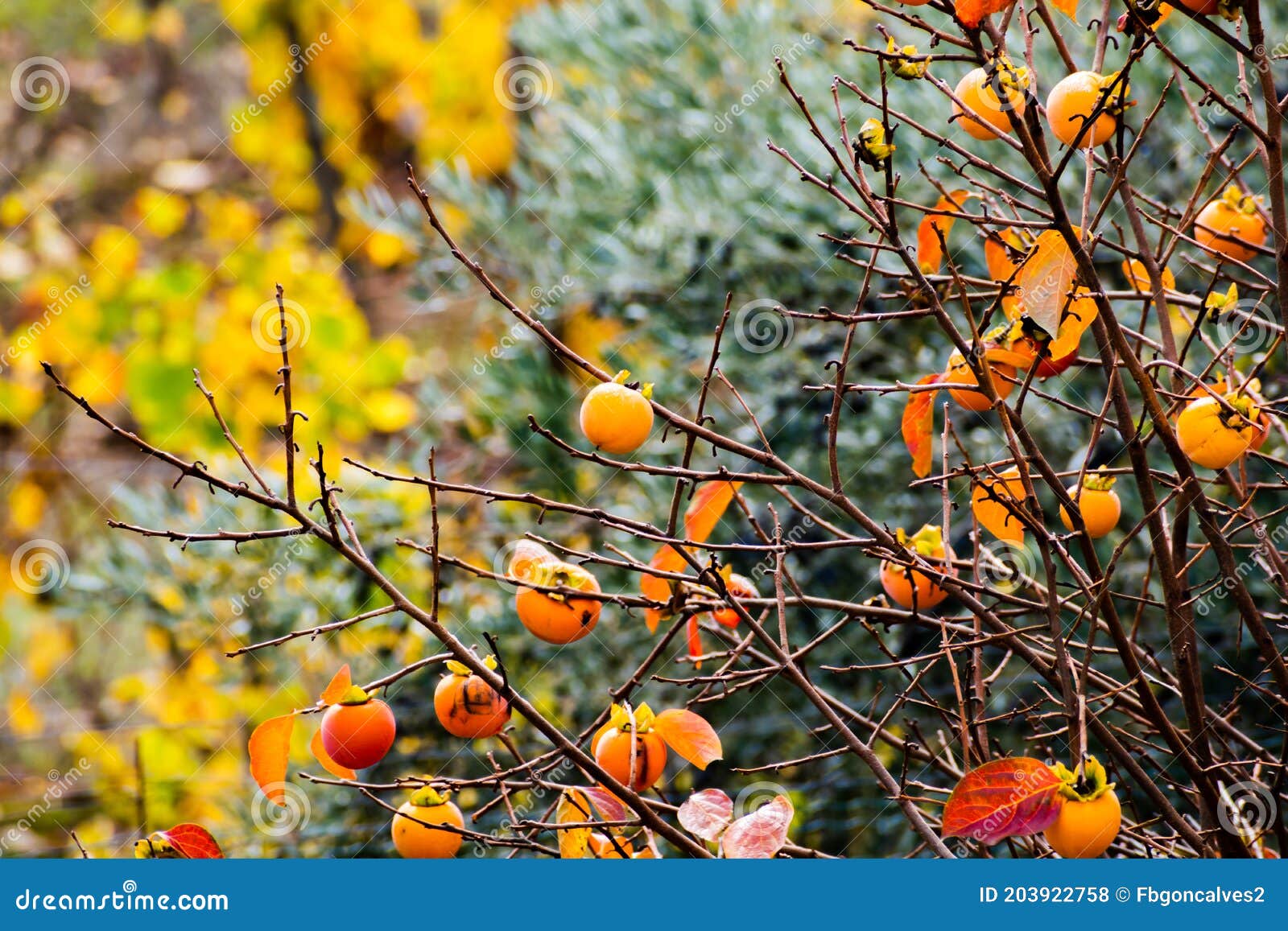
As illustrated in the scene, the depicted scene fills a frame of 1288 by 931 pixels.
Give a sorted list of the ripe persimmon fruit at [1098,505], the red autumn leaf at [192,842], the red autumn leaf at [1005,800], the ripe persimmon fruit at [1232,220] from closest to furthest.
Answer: the red autumn leaf at [1005,800], the red autumn leaf at [192,842], the ripe persimmon fruit at [1098,505], the ripe persimmon fruit at [1232,220]

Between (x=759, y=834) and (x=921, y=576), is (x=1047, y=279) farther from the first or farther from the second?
(x=759, y=834)

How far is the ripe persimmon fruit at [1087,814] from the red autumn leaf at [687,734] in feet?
0.79

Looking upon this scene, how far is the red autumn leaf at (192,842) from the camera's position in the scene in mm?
738

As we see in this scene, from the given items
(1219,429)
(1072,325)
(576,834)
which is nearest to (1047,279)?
(1072,325)

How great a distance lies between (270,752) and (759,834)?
0.32 m

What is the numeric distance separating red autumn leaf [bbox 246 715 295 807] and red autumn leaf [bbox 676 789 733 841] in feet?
0.87

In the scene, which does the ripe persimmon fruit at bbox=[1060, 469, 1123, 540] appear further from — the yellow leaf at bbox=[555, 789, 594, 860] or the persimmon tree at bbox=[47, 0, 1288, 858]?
the yellow leaf at bbox=[555, 789, 594, 860]

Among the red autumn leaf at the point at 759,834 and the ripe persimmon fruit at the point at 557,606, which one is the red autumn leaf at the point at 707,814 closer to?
the red autumn leaf at the point at 759,834

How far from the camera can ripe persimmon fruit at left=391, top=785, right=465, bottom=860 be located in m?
0.77

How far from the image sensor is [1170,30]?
2.01 metres

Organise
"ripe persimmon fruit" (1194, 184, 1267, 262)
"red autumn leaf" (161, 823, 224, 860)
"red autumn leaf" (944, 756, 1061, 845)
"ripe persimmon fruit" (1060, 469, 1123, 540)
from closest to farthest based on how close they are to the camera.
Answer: "red autumn leaf" (944, 756, 1061, 845) < "red autumn leaf" (161, 823, 224, 860) < "ripe persimmon fruit" (1060, 469, 1123, 540) < "ripe persimmon fruit" (1194, 184, 1267, 262)

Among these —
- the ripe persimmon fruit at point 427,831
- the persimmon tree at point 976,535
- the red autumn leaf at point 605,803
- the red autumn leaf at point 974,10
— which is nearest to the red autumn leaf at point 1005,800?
the persimmon tree at point 976,535

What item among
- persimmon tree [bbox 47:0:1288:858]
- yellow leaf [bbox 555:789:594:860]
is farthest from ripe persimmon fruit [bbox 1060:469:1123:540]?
yellow leaf [bbox 555:789:594:860]

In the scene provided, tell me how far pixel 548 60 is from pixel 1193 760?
2051mm
